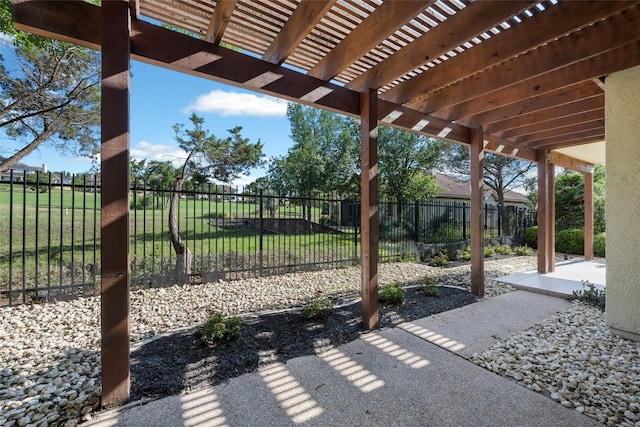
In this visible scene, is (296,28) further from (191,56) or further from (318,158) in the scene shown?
(318,158)

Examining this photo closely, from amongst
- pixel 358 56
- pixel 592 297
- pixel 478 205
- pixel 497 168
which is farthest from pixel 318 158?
pixel 358 56

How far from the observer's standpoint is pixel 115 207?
6.68 feet

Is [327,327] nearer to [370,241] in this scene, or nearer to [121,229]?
[370,241]

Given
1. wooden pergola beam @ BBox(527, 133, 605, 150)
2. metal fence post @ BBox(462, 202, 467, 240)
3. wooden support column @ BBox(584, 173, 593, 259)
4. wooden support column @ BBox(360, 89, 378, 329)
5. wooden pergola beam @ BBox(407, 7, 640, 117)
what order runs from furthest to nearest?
metal fence post @ BBox(462, 202, 467, 240) → wooden support column @ BBox(584, 173, 593, 259) → wooden pergola beam @ BBox(527, 133, 605, 150) → wooden support column @ BBox(360, 89, 378, 329) → wooden pergola beam @ BBox(407, 7, 640, 117)

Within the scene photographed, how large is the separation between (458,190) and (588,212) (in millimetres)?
12195

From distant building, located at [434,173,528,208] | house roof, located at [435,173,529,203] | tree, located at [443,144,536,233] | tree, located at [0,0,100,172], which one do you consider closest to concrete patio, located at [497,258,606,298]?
tree, located at [0,0,100,172]

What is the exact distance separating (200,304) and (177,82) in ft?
29.7

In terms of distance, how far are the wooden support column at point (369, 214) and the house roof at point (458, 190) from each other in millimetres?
15145

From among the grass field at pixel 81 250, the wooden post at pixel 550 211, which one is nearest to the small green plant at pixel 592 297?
the wooden post at pixel 550 211

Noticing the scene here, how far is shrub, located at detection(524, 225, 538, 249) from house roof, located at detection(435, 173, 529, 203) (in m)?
6.34

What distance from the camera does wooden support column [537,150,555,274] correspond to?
605cm

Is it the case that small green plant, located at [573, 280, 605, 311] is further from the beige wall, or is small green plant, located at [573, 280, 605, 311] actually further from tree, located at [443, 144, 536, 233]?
tree, located at [443, 144, 536, 233]

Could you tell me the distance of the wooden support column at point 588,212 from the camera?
25.7 ft

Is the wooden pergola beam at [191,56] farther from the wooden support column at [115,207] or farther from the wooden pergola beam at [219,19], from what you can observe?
the wooden support column at [115,207]
